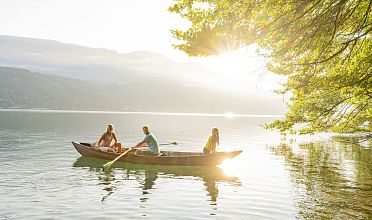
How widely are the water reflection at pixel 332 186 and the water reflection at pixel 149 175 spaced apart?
4.14 m

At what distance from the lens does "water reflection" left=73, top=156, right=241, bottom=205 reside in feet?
64.8

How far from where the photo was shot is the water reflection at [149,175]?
19750 millimetres

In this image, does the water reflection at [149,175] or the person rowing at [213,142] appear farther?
the person rowing at [213,142]

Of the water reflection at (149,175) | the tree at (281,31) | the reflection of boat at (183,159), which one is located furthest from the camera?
the reflection of boat at (183,159)

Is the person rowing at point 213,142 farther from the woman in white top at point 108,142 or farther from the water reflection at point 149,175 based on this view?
the woman in white top at point 108,142

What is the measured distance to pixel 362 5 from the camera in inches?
444

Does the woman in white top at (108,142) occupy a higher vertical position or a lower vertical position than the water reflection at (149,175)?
higher

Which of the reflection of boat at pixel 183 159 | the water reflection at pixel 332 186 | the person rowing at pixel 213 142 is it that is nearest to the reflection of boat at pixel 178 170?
the reflection of boat at pixel 183 159

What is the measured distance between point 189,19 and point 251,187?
37.5ft

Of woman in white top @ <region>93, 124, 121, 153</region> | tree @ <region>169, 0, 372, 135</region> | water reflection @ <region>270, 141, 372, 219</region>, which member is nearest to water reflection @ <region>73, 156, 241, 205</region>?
woman in white top @ <region>93, 124, 121, 153</region>

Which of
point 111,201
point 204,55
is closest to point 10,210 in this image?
point 111,201

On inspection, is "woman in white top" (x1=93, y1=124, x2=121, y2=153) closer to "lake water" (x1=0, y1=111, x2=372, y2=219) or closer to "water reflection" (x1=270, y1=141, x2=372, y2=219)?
"lake water" (x1=0, y1=111, x2=372, y2=219)

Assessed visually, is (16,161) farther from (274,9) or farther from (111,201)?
(274,9)

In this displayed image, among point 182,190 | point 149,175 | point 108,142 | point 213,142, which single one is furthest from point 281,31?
point 108,142
